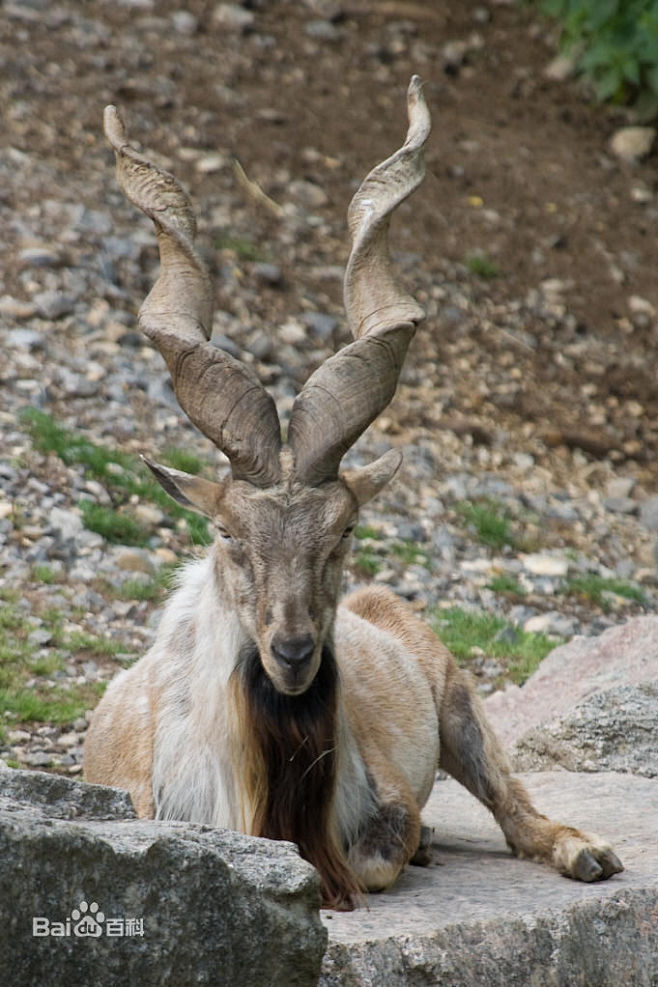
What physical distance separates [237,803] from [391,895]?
27.8 inches

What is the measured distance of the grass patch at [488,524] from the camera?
14.3 metres

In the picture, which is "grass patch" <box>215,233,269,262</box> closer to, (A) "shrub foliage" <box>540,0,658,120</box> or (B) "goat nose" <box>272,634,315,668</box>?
(A) "shrub foliage" <box>540,0,658,120</box>

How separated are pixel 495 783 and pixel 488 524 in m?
6.72

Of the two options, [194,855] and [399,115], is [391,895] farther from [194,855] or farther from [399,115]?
[399,115]

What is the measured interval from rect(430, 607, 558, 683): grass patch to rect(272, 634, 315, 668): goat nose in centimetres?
569

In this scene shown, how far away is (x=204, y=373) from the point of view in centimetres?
648

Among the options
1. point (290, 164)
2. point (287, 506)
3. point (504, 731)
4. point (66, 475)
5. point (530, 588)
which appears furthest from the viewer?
point (290, 164)

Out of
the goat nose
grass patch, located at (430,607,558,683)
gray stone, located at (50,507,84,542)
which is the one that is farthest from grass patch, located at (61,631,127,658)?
the goat nose

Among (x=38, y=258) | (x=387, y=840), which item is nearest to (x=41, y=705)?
(x=387, y=840)

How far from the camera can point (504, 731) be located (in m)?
9.63

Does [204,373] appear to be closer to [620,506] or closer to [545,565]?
[545,565]

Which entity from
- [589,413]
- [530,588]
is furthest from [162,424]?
[589,413]

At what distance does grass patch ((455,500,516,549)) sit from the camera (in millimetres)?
14266

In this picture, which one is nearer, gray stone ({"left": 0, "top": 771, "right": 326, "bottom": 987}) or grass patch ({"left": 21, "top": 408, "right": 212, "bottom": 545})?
gray stone ({"left": 0, "top": 771, "right": 326, "bottom": 987})
